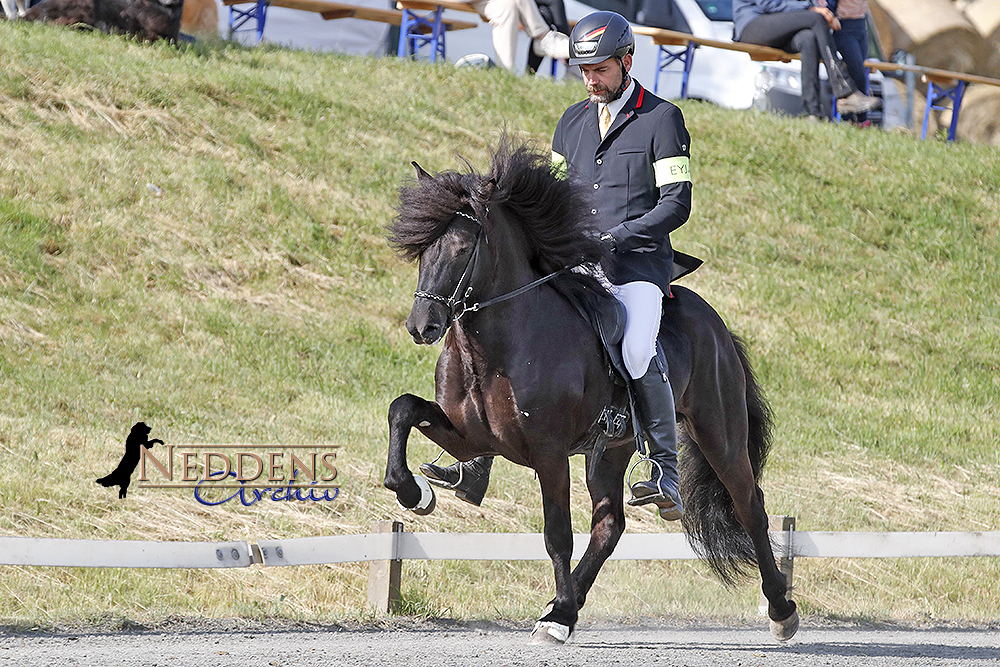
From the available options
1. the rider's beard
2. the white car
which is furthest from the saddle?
the white car

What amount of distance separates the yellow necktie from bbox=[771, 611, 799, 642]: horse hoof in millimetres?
3035

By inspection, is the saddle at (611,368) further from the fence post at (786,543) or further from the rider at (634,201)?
the fence post at (786,543)

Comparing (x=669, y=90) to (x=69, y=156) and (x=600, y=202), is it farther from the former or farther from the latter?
(x=600, y=202)

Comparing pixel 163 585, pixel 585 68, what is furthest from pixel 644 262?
pixel 163 585

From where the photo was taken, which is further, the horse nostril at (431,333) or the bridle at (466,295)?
the bridle at (466,295)

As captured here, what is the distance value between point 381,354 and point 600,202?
5.66 m

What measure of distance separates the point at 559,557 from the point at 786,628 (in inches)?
75.1

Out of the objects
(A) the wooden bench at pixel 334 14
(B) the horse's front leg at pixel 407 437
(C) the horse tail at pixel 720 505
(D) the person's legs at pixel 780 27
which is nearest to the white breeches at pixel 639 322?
(B) the horse's front leg at pixel 407 437

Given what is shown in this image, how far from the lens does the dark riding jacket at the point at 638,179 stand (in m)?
6.30

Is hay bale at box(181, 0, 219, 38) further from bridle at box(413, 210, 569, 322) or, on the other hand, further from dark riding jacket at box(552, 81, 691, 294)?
bridle at box(413, 210, 569, 322)

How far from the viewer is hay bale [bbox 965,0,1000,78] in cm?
2370

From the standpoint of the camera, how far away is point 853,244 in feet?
52.1

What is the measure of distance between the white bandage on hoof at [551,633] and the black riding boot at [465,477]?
27.1 inches

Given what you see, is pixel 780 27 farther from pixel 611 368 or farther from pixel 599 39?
pixel 611 368
